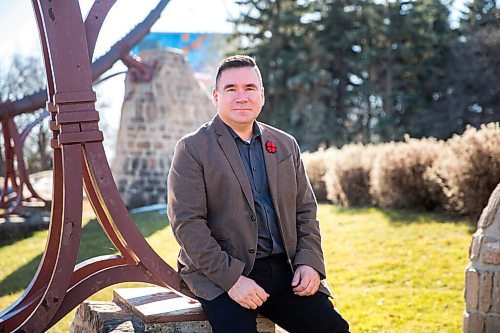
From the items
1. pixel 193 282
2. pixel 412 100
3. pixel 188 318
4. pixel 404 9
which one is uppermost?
pixel 404 9

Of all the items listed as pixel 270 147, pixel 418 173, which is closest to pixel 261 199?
pixel 270 147

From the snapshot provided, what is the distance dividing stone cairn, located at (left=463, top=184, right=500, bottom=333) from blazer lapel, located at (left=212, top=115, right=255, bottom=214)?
1484 mm

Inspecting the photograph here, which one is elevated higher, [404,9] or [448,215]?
[404,9]

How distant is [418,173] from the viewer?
9266 millimetres

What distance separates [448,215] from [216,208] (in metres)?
6.75

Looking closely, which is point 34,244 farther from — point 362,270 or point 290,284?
point 290,284

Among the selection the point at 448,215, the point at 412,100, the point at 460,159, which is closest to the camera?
the point at 460,159

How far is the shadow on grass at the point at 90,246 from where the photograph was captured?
6457mm

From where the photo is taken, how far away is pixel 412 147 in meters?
9.55

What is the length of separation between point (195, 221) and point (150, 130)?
1145 centimetres

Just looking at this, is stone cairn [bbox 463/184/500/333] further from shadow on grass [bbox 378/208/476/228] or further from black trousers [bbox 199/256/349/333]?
shadow on grass [bbox 378/208/476/228]

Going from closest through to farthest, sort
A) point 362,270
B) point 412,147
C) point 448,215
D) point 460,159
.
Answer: point 362,270, point 460,159, point 448,215, point 412,147

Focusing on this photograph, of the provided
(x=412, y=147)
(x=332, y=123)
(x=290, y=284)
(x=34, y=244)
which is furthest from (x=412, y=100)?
(x=290, y=284)

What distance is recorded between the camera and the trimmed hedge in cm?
758
